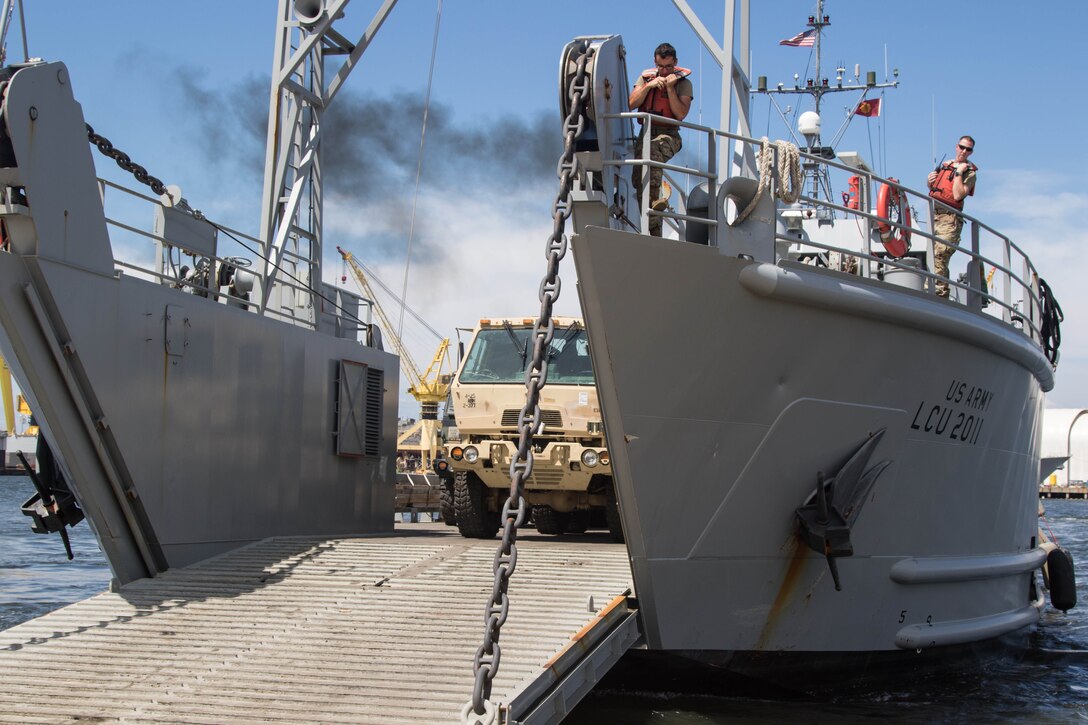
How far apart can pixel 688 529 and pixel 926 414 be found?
85.7 inches

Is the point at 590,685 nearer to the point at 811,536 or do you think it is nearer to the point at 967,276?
the point at 811,536

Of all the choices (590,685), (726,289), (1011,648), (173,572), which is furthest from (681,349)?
(1011,648)

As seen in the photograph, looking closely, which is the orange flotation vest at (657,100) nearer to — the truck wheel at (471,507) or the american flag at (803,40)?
the truck wheel at (471,507)

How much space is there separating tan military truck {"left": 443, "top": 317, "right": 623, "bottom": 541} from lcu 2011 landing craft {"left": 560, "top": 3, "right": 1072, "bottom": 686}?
9.66 ft

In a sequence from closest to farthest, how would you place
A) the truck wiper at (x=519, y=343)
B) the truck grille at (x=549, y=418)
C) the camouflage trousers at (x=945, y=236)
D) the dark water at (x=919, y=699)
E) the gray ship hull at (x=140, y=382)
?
1. the gray ship hull at (x=140, y=382)
2. the dark water at (x=919, y=699)
3. the camouflage trousers at (x=945, y=236)
4. the truck grille at (x=549, y=418)
5. the truck wiper at (x=519, y=343)

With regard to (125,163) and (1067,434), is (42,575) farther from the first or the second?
(1067,434)

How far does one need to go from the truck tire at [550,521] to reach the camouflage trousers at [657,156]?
530 cm

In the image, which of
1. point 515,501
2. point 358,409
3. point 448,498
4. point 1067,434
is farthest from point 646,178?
point 1067,434

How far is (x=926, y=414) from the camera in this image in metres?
7.91

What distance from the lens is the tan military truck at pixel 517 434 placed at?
10.2 meters

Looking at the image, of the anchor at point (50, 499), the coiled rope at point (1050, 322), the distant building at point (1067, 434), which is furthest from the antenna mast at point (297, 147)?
the distant building at point (1067, 434)

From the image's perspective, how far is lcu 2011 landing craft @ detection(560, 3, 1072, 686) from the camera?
21.8ft

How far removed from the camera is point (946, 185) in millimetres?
10359

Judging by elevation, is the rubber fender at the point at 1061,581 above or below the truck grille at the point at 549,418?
below
